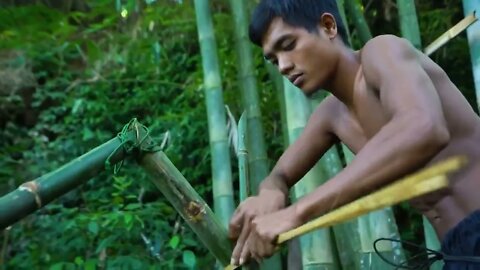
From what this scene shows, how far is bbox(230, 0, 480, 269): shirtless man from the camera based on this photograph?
0.78 m

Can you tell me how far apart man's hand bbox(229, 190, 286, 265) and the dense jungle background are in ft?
3.57

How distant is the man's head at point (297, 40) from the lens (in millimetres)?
933

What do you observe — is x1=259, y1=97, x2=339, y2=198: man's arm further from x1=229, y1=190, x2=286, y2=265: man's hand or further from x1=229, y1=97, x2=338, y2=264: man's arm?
x1=229, y1=190, x2=286, y2=265: man's hand

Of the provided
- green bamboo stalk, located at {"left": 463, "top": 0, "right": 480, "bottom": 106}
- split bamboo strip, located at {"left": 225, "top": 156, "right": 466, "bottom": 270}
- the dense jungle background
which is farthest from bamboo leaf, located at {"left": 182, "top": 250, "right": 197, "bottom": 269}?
split bamboo strip, located at {"left": 225, "top": 156, "right": 466, "bottom": 270}

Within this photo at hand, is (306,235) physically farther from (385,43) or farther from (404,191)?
(404,191)

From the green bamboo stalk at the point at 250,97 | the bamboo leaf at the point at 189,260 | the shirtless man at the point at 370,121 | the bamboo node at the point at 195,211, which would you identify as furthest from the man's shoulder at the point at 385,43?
the bamboo leaf at the point at 189,260

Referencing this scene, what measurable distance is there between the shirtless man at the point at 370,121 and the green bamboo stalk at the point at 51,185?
0.68 feet

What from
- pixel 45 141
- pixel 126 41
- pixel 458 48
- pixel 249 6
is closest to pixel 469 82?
pixel 458 48

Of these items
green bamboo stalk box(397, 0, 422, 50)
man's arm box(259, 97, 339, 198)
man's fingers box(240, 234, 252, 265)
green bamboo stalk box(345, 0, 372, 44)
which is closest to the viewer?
man's fingers box(240, 234, 252, 265)

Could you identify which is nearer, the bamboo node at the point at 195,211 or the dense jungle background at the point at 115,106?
the bamboo node at the point at 195,211

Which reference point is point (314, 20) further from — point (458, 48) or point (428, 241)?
point (458, 48)

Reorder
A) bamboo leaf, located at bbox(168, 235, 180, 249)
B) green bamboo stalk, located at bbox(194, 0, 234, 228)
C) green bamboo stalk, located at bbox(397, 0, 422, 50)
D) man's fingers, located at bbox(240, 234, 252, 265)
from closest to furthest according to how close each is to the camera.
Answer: man's fingers, located at bbox(240, 234, 252, 265), green bamboo stalk, located at bbox(194, 0, 234, 228), green bamboo stalk, located at bbox(397, 0, 422, 50), bamboo leaf, located at bbox(168, 235, 180, 249)

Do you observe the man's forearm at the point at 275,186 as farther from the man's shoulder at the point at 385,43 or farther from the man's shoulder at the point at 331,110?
the man's shoulder at the point at 385,43

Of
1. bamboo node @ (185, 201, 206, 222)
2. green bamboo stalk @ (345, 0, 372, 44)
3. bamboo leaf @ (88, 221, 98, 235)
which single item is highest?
green bamboo stalk @ (345, 0, 372, 44)
